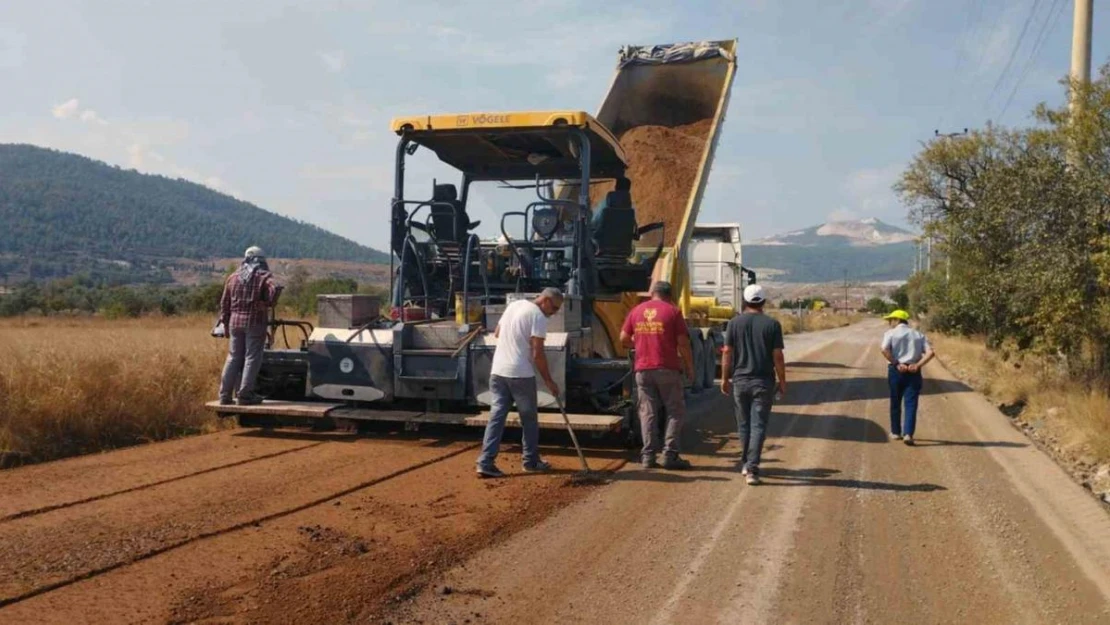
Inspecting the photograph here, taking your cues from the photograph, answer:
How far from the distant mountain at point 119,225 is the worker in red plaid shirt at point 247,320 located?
8648 cm

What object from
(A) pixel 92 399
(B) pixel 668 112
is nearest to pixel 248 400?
(A) pixel 92 399

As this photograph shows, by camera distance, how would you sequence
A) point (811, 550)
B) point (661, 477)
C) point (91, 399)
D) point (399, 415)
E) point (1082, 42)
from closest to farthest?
1. point (811, 550)
2. point (661, 477)
3. point (399, 415)
4. point (91, 399)
5. point (1082, 42)

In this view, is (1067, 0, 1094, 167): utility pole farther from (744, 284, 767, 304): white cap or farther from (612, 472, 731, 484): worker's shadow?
(612, 472, 731, 484): worker's shadow

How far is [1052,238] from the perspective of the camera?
12.4 meters

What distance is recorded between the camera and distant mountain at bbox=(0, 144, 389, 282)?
317 ft

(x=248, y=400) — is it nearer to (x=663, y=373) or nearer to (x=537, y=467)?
(x=537, y=467)

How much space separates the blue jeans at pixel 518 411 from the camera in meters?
7.01

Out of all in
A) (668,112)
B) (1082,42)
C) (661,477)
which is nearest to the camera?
(661,477)

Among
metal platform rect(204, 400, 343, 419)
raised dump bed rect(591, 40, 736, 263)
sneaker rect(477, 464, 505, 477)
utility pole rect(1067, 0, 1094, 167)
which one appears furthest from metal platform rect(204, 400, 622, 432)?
utility pole rect(1067, 0, 1094, 167)

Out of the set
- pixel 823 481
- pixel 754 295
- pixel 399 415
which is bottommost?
pixel 823 481

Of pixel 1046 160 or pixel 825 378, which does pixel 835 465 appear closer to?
pixel 1046 160

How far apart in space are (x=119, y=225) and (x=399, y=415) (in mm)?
124692

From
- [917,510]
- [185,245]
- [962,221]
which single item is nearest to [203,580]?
[917,510]

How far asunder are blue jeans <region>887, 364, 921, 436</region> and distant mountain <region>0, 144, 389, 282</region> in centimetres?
8850
